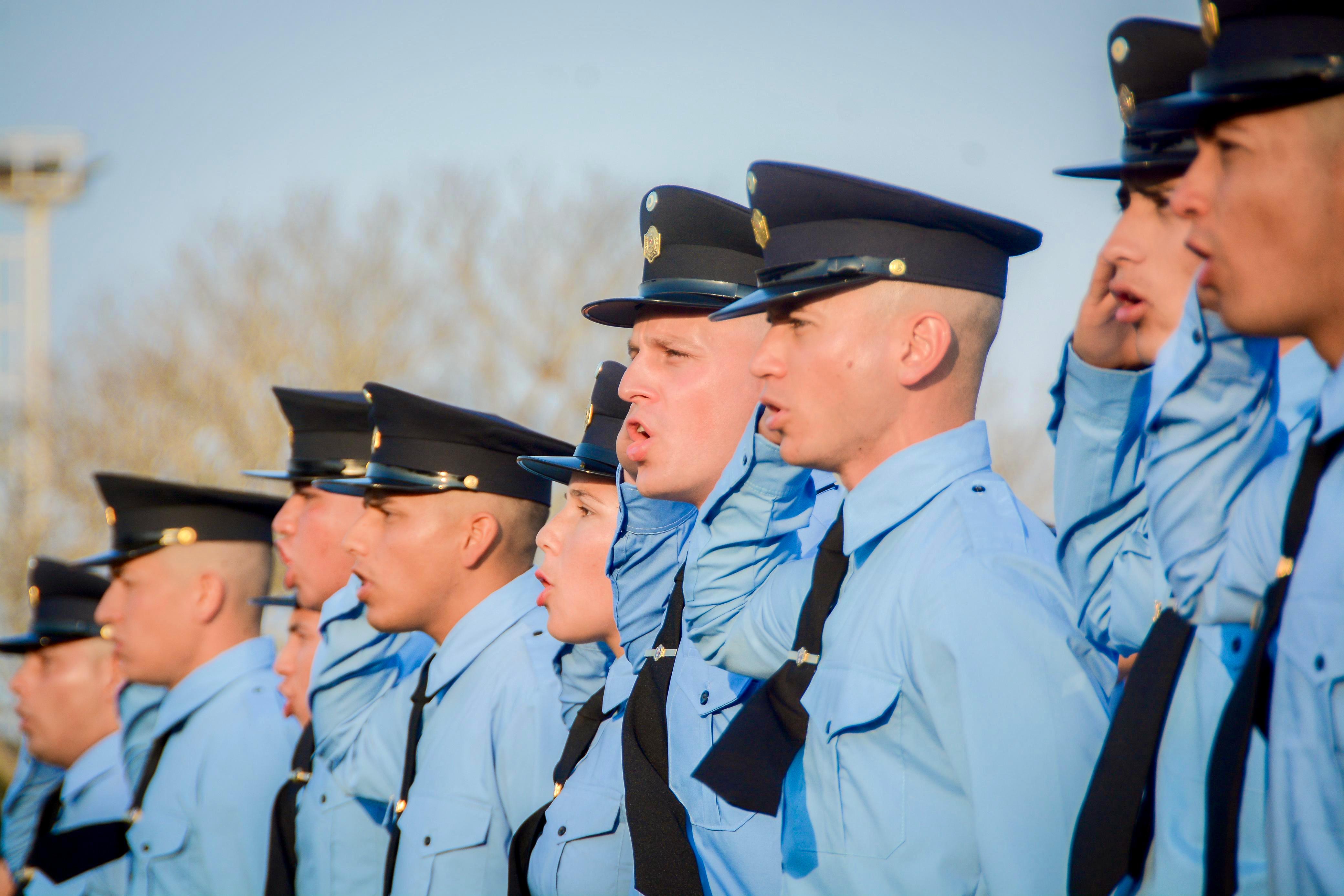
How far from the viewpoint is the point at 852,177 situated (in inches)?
100

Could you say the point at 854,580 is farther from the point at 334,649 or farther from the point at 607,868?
the point at 334,649

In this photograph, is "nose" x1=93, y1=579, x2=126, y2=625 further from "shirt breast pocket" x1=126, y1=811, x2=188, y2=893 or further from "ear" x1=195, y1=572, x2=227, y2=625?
"shirt breast pocket" x1=126, y1=811, x2=188, y2=893

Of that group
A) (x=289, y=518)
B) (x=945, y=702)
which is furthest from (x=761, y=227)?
(x=289, y=518)

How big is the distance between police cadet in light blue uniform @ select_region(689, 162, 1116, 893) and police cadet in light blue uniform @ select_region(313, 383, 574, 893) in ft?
5.04

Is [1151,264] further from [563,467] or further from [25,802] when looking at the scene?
[25,802]

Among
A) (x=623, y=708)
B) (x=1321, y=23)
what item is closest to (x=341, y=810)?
(x=623, y=708)

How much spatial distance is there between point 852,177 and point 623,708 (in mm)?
1838

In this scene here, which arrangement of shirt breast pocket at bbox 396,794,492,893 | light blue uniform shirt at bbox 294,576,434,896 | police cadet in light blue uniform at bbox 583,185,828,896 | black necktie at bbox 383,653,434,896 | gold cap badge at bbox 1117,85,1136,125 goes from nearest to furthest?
gold cap badge at bbox 1117,85,1136,125 → police cadet in light blue uniform at bbox 583,185,828,896 → shirt breast pocket at bbox 396,794,492,893 → black necktie at bbox 383,653,434,896 → light blue uniform shirt at bbox 294,576,434,896

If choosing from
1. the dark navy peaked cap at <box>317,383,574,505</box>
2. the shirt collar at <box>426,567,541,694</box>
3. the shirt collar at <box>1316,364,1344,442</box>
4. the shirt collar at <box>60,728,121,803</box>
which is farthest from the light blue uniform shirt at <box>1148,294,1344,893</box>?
the shirt collar at <box>60,728,121,803</box>

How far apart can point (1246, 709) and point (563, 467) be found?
107 inches

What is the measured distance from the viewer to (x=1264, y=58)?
1590mm

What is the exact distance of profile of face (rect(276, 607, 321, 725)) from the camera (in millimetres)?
6180

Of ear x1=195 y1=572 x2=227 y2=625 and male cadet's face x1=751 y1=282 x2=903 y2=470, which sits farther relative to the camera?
ear x1=195 y1=572 x2=227 y2=625

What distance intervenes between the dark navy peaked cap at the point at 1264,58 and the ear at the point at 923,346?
83 cm
